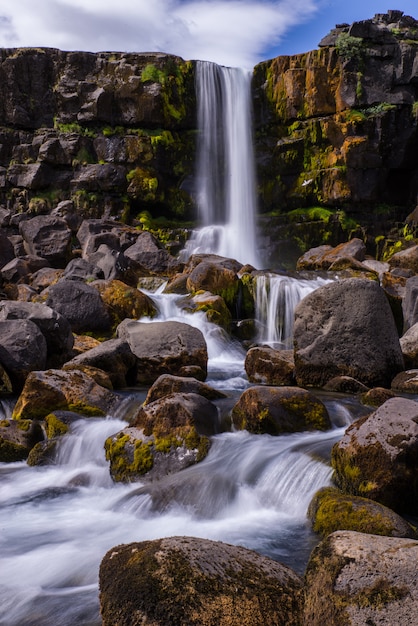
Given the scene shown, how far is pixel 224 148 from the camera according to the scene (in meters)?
26.5

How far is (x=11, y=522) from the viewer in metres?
5.21

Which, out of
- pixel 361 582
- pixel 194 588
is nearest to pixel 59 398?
pixel 194 588

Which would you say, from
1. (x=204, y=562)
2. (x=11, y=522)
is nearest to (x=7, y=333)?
(x=11, y=522)

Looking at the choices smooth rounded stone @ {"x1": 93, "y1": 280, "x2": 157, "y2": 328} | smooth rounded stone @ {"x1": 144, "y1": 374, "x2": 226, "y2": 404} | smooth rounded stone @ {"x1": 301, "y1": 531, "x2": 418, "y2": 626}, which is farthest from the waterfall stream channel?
smooth rounded stone @ {"x1": 93, "y1": 280, "x2": 157, "y2": 328}

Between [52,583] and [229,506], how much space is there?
→ 5.43ft

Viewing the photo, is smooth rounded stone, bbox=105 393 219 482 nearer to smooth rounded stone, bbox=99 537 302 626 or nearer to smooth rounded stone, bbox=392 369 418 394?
smooth rounded stone, bbox=99 537 302 626

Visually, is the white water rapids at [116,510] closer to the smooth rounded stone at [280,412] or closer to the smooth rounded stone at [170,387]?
the smooth rounded stone at [280,412]

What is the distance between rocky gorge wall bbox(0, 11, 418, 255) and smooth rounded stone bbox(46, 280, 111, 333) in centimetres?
1413

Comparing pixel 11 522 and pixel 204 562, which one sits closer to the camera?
pixel 204 562

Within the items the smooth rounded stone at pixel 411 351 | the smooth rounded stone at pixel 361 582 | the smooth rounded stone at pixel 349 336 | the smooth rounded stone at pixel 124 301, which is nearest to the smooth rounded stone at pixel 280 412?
the smooth rounded stone at pixel 349 336

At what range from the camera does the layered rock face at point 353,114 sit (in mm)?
23641

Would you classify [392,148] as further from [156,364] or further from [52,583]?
[52,583]

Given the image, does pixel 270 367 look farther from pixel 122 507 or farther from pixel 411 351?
pixel 122 507

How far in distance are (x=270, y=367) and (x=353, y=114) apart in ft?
58.5
